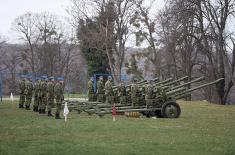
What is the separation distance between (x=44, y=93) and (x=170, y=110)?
22.4 ft

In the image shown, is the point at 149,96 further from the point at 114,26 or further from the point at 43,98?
the point at 114,26

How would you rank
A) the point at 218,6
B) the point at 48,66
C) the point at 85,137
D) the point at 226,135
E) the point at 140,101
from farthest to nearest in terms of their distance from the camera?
the point at 48,66 < the point at 218,6 < the point at 140,101 < the point at 226,135 < the point at 85,137

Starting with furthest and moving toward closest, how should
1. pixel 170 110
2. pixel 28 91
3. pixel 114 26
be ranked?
pixel 114 26 → pixel 28 91 → pixel 170 110

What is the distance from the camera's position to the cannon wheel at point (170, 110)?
24.2 meters

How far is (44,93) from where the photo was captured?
26.1 meters

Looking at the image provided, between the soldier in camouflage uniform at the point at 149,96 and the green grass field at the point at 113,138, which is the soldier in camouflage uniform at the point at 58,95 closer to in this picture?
the green grass field at the point at 113,138

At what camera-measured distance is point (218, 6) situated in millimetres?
41844

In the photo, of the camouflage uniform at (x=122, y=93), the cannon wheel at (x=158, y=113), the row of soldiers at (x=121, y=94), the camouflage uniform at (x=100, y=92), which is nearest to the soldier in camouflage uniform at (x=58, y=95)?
the row of soldiers at (x=121, y=94)

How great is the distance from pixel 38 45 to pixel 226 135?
5893 cm

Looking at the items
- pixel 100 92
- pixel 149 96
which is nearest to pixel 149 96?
pixel 149 96

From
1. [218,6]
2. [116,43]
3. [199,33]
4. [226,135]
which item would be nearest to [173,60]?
[116,43]

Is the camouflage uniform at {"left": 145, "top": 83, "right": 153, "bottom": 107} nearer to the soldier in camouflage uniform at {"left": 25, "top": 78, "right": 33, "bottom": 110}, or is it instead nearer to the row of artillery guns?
the row of artillery guns

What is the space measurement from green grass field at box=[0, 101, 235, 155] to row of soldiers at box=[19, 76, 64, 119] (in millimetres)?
2319

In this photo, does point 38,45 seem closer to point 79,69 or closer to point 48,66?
point 48,66
